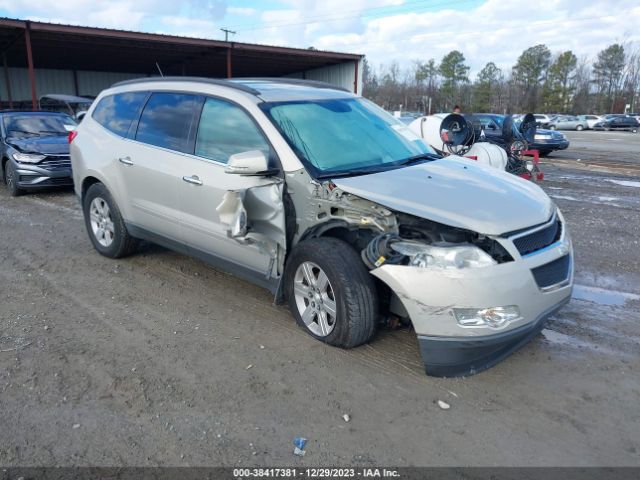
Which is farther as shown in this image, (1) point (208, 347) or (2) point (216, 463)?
(1) point (208, 347)

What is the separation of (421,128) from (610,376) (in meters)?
6.02

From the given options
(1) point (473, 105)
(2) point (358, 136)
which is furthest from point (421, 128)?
(1) point (473, 105)

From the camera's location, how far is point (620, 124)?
44531mm

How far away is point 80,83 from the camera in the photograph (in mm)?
33156

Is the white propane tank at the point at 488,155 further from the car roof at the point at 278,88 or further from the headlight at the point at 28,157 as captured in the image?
the headlight at the point at 28,157

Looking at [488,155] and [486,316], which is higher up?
[488,155]

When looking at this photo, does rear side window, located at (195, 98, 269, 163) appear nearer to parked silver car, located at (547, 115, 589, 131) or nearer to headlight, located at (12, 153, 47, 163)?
headlight, located at (12, 153, 47, 163)

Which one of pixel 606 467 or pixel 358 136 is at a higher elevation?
pixel 358 136

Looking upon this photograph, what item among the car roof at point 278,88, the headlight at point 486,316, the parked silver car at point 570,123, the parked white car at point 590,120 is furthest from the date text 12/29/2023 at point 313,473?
the parked white car at point 590,120

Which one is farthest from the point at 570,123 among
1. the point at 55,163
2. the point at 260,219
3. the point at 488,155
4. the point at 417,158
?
the point at 260,219

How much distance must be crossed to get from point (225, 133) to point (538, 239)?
2.54 metres

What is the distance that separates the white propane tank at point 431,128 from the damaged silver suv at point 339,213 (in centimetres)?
368

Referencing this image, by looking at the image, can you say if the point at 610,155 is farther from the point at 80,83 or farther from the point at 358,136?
the point at 80,83

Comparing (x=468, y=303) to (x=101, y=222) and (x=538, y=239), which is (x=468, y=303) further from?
(x=101, y=222)
